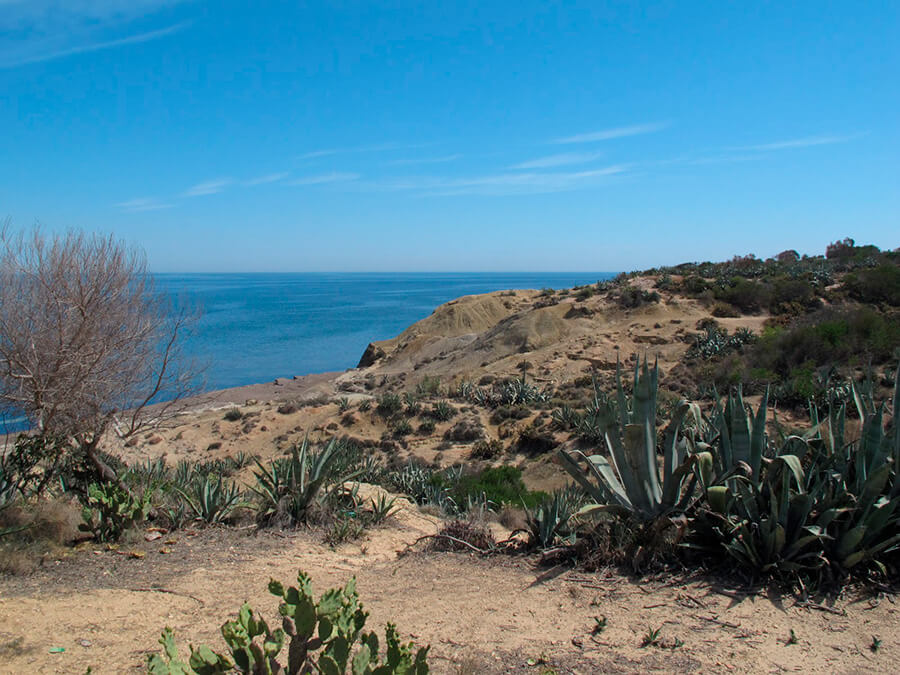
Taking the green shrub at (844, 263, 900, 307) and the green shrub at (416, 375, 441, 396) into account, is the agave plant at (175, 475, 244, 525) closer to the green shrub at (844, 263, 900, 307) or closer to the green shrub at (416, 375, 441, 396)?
the green shrub at (416, 375, 441, 396)

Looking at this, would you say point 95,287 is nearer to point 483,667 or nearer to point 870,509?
point 483,667

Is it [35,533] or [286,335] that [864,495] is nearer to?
[35,533]

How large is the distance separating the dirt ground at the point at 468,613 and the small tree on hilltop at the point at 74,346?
174 cm

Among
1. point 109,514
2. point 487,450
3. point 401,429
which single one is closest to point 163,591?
point 109,514

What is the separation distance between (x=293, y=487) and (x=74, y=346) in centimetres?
284

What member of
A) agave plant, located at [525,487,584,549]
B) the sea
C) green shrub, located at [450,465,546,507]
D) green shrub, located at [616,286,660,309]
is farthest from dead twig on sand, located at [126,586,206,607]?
green shrub, located at [616,286,660,309]

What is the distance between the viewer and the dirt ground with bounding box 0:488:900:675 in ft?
11.8

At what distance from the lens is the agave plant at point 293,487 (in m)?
6.61

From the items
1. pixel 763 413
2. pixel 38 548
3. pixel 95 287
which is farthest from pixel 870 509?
pixel 95 287

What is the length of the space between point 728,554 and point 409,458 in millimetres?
13699

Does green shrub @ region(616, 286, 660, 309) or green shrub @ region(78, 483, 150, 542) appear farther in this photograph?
green shrub @ region(616, 286, 660, 309)

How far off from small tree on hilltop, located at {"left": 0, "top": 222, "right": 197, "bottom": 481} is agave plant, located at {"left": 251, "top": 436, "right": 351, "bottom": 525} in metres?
1.73

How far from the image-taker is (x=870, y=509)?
170 inches

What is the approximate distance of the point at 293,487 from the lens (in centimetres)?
677
